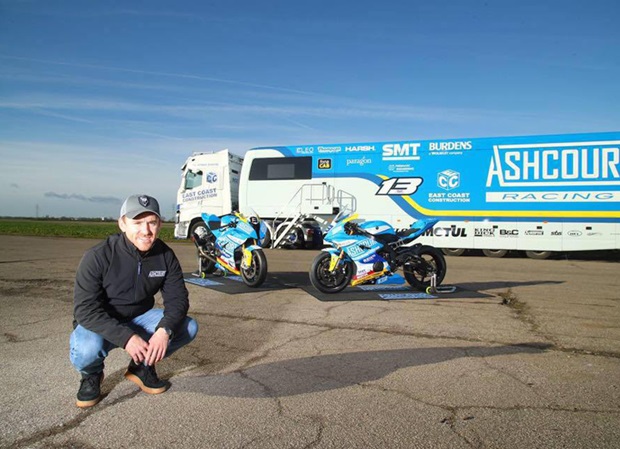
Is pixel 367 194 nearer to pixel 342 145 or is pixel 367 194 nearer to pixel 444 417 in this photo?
pixel 342 145

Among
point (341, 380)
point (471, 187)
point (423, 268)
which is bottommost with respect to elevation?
point (341, 380)

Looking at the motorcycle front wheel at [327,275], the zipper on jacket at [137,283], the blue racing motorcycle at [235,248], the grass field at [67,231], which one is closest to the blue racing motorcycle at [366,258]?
the motorcycle front wheel at [327,275]

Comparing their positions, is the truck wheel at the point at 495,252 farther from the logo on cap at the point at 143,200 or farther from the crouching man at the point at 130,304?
the logo on cap at the point at 143,200

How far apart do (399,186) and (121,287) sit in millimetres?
14574

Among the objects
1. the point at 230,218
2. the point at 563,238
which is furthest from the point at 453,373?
the point at 563,238

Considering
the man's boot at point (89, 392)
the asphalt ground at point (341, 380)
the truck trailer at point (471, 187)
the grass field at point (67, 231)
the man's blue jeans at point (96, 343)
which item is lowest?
the asphalt ground at point (341, 380)

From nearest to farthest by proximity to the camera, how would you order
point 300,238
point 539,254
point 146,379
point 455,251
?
point 146,379
point 539,254
point 455,251
point 300,238

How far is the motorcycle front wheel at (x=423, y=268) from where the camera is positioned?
8430mm

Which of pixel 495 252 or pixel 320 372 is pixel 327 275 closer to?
pixel 320 372

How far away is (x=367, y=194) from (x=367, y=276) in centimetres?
975

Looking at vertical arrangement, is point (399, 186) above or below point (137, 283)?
above

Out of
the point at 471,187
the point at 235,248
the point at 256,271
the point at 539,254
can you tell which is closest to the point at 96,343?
the point at 256,271

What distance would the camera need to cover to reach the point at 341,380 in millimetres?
3887

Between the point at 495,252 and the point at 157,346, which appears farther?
the point at 495,252
